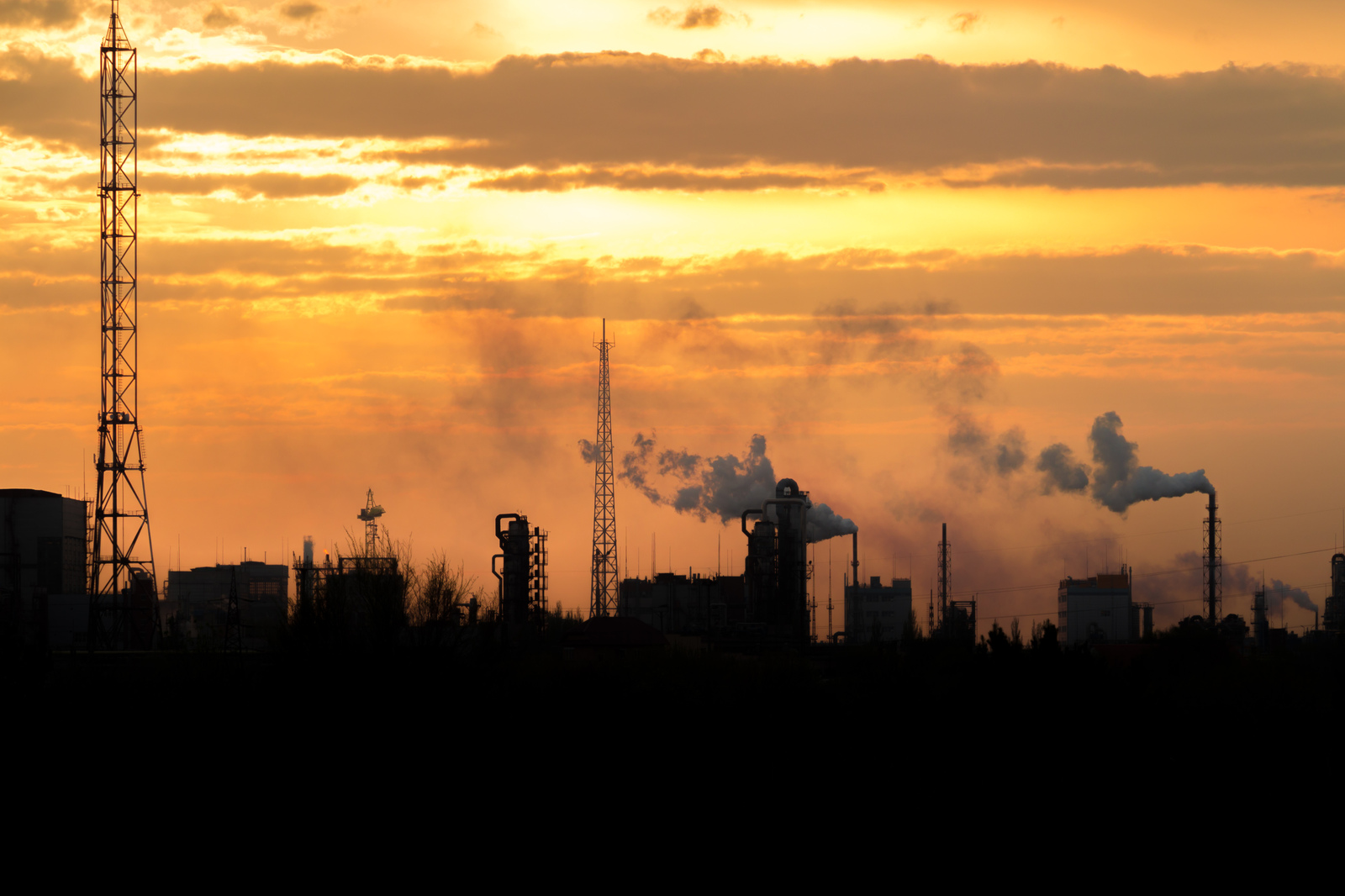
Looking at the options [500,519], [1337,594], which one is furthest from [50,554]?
[1337,594]

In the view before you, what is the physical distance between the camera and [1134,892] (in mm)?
27828

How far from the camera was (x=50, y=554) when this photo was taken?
83875 mm

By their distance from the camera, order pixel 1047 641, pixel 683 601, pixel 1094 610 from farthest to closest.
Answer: pixel 1094 610, pixel 683 601, pixel 1047 641

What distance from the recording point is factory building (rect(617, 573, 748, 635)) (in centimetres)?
9638

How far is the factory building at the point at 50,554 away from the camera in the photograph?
76812 millimetres

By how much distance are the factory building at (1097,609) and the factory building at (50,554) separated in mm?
88685

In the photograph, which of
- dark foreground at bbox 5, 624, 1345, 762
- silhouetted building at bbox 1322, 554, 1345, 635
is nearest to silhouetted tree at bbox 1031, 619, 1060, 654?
dark foreground at bbox 5, 624, 1345, 762

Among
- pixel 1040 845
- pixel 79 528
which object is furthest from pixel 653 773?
pixel 79 528

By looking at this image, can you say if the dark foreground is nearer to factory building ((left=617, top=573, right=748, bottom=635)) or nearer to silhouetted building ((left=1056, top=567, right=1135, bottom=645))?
factory building ((left=617, top=573, right=748, bottom=635))

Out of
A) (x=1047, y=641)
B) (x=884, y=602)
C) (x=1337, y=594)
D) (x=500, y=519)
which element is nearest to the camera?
(x=1047, y=641)

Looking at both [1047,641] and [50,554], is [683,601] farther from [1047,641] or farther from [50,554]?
[1047,641]

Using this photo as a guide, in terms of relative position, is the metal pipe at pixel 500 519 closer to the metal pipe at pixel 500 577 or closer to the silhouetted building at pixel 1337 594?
the metal pipe at pixel 500 577

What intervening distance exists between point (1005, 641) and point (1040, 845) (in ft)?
43.2

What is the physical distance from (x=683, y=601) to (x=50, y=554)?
55888mm
